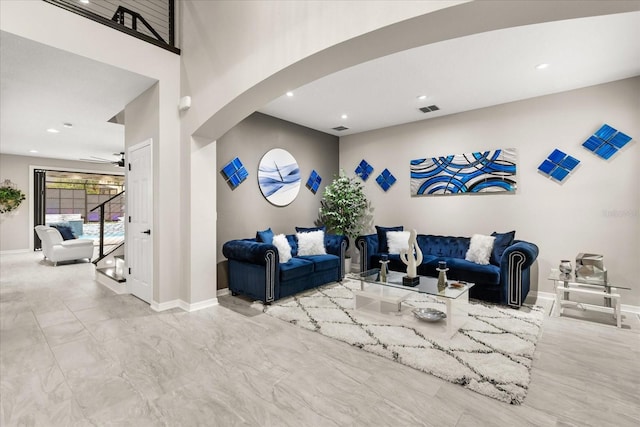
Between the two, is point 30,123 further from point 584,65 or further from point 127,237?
point 584,65

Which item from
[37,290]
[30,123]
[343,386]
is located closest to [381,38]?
[343,386]

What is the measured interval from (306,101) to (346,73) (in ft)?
3.46

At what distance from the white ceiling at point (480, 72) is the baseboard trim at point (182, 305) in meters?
2.99

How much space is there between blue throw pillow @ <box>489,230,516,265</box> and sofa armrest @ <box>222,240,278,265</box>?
297cm

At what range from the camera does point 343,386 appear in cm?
215

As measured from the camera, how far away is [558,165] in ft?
13.9

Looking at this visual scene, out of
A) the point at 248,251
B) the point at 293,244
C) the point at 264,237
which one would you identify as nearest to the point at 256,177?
the point at 264,237

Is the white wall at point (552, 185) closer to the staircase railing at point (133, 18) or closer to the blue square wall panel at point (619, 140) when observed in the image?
the blue square wall panel at point (619, 140)

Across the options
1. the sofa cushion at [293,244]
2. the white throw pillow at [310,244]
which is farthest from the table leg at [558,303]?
the sofa cushion at [293,244]

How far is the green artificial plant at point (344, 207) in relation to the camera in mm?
5766

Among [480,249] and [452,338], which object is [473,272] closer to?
[480,249]

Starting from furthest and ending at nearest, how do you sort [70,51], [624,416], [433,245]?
[433,245]
[70,51]
[624,416]

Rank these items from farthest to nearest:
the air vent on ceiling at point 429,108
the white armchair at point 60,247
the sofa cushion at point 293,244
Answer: the white armchair at point 60,247 < the sofa cushion at point 293,244 < the air vent on ceiling at point 429,108

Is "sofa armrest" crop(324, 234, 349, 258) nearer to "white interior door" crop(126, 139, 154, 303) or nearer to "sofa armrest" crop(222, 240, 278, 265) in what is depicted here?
"sofa armrest" crop(222, 240, 278, 265)
